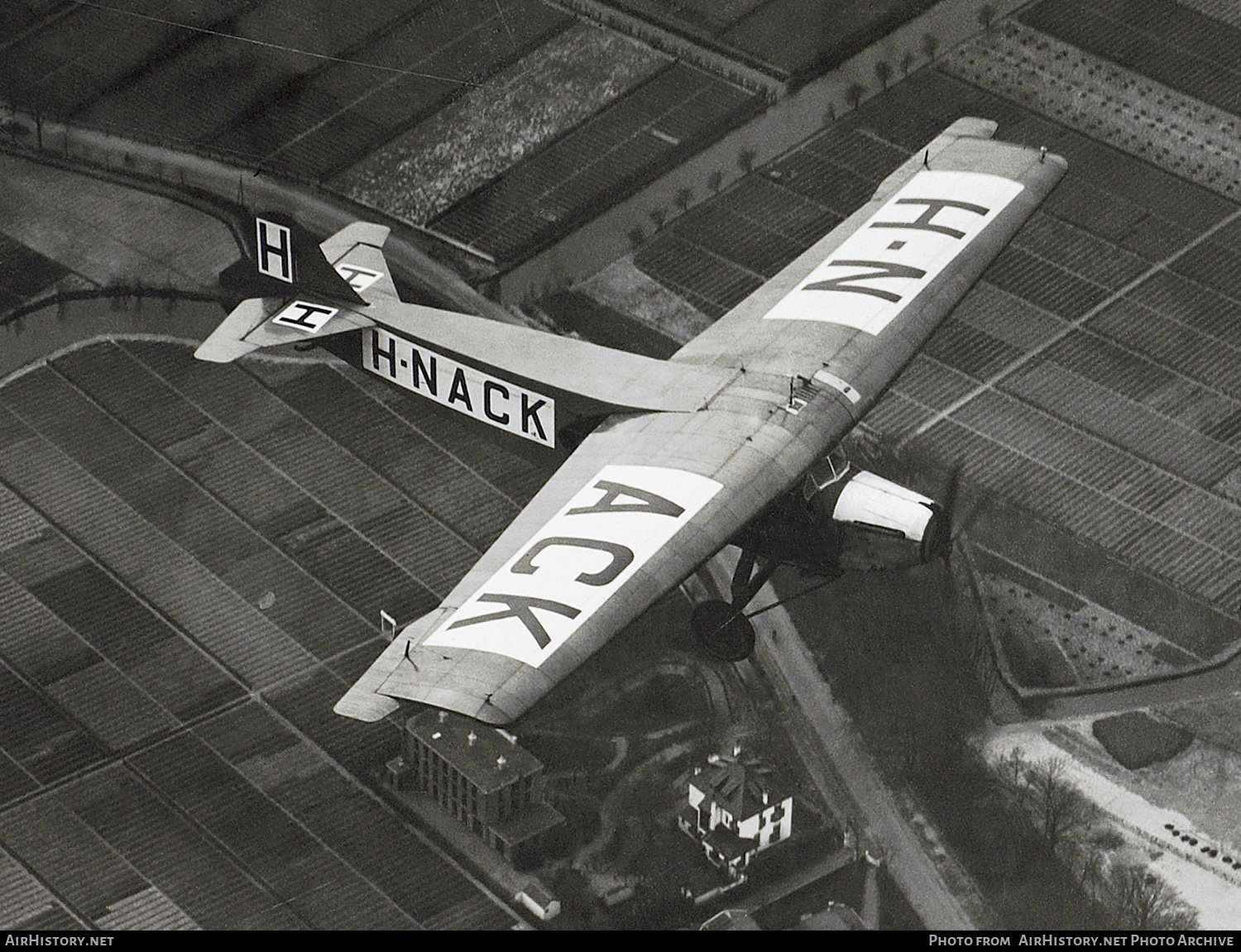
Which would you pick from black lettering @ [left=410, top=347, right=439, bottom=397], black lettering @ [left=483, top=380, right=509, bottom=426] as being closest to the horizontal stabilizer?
black lettering @ [left=410, top=347, right=439, bottom=397]

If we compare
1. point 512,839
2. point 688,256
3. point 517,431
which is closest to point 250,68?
point 688,256

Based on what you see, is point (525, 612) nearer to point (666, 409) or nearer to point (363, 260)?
point (666, 409)

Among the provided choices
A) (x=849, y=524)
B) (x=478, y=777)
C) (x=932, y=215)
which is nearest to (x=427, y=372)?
(x=478, y=777)

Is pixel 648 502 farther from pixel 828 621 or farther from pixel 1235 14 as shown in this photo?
pixel 1235 14

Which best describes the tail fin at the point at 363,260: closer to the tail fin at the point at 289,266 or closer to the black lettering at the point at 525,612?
the tail fin at the point at 289,266

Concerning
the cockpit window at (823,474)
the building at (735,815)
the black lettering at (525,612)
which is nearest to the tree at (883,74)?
the cockpit window at (823,474)

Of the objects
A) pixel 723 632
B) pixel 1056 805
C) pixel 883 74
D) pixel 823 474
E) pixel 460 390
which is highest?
pixel 823 474
